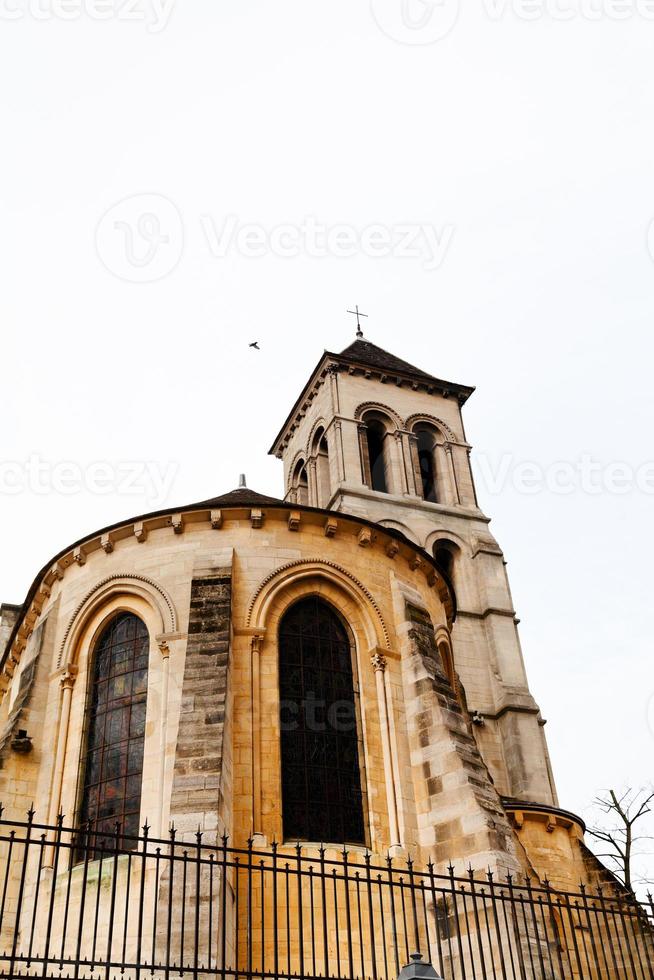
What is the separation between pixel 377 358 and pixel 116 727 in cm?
2627

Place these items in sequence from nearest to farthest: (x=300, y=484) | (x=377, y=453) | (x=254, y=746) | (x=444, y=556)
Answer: (x=254, y=746) < (x=444, y=556) < (x=377, y=453) < (x=300, y=484)

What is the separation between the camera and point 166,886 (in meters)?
10.9

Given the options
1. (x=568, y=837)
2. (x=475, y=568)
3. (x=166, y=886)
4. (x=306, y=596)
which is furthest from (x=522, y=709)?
(x=166, y=886)

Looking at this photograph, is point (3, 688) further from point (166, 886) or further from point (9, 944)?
point (166, 886)

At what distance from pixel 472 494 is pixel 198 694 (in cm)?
2298

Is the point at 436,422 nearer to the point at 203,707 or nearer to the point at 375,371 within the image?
the point at 375,371

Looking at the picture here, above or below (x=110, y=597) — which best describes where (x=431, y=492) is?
above

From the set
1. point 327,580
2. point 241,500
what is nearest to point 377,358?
point 241,500

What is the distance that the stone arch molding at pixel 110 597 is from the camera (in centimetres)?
1524

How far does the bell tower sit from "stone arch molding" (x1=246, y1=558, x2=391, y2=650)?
1338cm

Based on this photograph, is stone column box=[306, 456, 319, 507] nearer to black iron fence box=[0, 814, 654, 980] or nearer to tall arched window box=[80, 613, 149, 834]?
tall arched window box=[80, 613, 149, 834]

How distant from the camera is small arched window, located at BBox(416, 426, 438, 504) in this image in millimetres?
35531

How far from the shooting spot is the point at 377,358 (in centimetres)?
3859

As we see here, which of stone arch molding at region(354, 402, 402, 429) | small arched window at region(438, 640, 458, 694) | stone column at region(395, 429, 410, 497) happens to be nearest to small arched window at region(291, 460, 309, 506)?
stone arch molding at region(354, 402, 402, 429)
